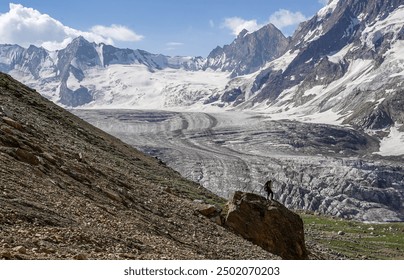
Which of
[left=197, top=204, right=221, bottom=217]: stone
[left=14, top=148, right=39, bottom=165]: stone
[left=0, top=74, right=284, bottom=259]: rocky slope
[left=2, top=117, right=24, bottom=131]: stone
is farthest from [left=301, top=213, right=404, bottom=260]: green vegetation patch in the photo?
[left=14, top=148, right=39, bottom=165]: stone

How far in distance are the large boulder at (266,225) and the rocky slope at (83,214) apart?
197 centimetres

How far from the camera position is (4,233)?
15.2 m

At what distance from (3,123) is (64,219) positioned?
478 inches

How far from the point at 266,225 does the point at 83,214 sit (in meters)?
12.8

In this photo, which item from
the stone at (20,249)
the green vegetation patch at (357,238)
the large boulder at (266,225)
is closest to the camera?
the stone at (20,249)

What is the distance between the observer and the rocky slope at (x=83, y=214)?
16094 mm

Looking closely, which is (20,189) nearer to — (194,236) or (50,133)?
(194,236)

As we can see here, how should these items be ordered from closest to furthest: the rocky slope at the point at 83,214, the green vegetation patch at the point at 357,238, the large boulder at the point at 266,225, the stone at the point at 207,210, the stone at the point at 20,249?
the stone at the point at 20,249 < the rocky slope at the point at 83,214 < the large boulder at the point at 266,225 < the stone at the point at 207,210 < the green vegetation patch at the point at 357,238

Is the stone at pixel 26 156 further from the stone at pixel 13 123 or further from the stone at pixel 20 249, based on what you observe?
the stone at pixel 20 249

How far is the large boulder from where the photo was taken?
2994cm

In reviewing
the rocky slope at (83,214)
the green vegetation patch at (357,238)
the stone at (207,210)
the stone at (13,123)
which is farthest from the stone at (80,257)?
the green vegetation patch at (357,238)

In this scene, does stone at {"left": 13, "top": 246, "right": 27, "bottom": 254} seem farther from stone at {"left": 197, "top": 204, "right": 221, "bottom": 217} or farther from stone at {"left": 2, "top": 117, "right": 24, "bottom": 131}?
stone at {"left": 2, "top": 117, "right": 24, "bottom": 131}

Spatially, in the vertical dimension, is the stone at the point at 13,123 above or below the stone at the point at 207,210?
above
